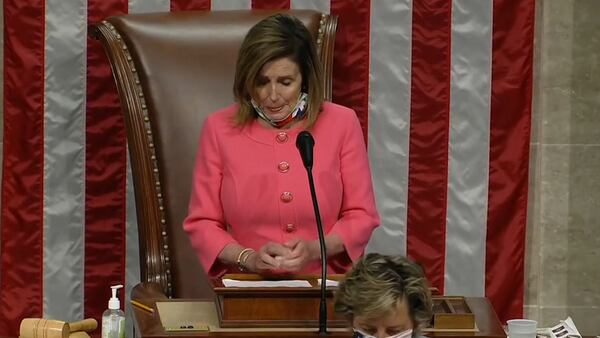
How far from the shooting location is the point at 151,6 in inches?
196

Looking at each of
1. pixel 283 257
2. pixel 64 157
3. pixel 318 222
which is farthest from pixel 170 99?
pixel 318 222

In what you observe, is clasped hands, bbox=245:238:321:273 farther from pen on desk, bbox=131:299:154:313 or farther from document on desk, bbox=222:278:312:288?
pen on desk, bbox=131:299:154:313

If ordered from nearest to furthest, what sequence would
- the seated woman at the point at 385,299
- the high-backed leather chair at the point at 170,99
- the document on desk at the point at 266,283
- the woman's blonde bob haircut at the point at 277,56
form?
1. the seated woman at the point at 385,299
2. the document on desk at the point at 266,283
3. the woman's blonde bob haircut at the point at 277,56
4. the high-backed leather chair at the point at 170,99

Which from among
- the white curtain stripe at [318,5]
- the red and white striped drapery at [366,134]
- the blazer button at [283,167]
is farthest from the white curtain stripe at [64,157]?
the blazer button at [283,167]

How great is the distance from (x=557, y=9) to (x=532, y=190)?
27.4 inches

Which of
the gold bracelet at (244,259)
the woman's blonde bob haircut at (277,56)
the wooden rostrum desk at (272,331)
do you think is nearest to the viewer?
the wooden rostrum desk at (272,331)

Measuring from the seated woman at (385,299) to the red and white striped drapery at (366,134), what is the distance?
193cm

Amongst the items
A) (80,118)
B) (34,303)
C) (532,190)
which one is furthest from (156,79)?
(532,190)

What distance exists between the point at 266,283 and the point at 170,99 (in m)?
1.31

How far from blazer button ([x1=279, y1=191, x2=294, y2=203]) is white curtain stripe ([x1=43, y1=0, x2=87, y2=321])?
121cm

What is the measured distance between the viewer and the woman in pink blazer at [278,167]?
13.2ft

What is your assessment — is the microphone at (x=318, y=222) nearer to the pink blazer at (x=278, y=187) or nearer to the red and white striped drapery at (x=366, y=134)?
the pink blazer at (x=278, y=187)

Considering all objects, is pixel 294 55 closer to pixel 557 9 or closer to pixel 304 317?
pixel 304 317

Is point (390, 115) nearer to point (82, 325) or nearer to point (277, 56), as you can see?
point (277, 56)
